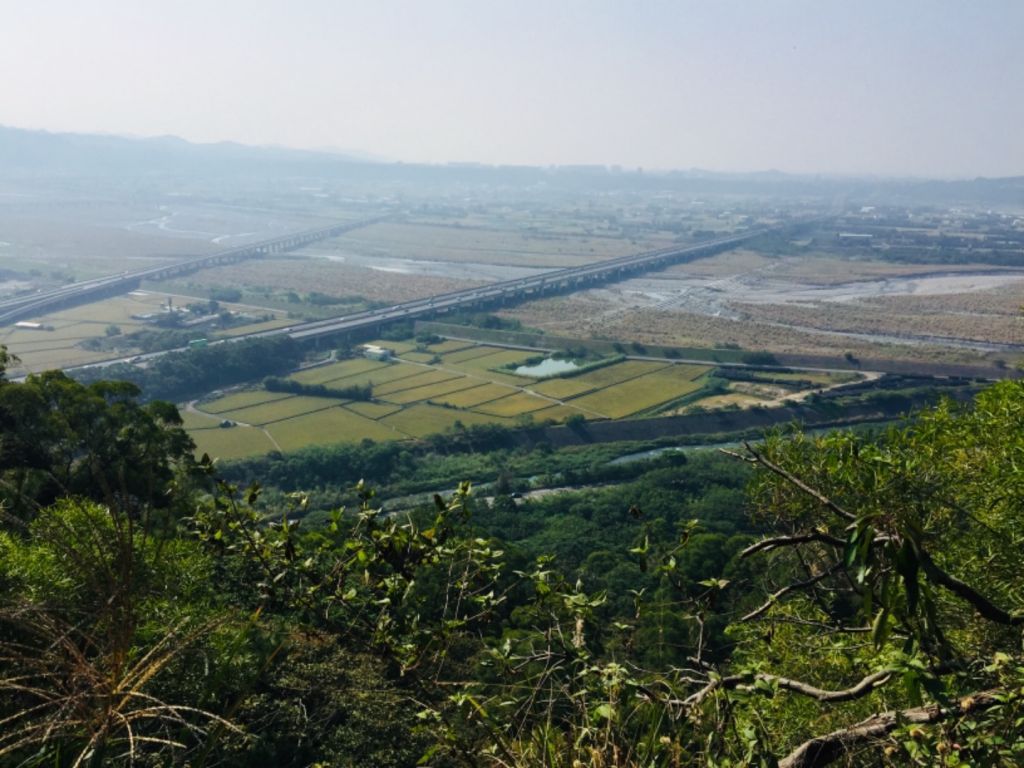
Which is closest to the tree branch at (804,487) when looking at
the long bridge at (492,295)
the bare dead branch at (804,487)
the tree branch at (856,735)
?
the bare dead branch at (804,487)

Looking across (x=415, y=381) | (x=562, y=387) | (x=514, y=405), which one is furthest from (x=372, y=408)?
(x=562, y=387)

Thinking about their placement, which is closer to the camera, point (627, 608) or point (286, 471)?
point (627, 608)

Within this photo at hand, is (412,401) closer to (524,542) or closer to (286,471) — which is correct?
(286,471)

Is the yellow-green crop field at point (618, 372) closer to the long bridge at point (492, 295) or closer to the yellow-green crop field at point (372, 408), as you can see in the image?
the yellow-green crop field at point (372, 408)

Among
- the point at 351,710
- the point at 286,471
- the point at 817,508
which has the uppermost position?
the point at 817,508

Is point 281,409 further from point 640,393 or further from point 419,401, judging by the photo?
point 640,393

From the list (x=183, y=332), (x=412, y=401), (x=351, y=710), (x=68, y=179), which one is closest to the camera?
(x=351, y=710)

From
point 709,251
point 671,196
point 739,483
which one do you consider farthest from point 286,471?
point 671,196
